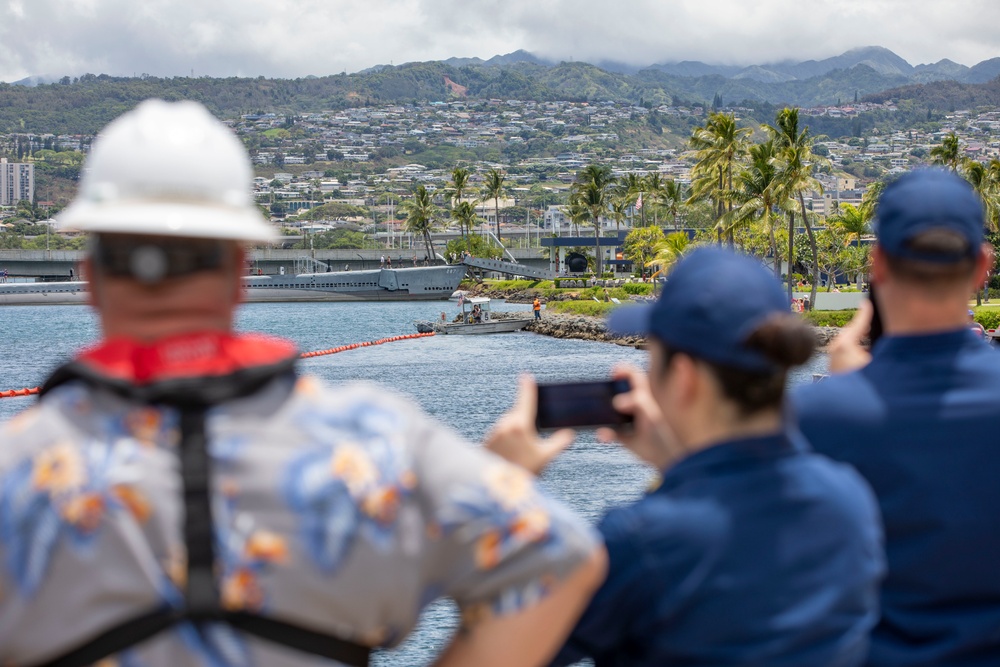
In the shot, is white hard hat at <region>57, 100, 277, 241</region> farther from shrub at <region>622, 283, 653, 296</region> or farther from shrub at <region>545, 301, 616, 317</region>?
shrub at <region>622, 283, 653, 296</region>

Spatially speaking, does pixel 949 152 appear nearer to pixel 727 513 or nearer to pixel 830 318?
pixel 830 318

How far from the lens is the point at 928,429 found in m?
2.57

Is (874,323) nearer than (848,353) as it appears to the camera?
No

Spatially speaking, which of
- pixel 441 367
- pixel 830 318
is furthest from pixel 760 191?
pixel 441 367

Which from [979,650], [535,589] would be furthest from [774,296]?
[979,650]

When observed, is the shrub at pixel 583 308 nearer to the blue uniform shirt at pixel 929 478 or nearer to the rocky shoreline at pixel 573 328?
the rocky shoreline at pixel 573 328

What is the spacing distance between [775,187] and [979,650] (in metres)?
58.7

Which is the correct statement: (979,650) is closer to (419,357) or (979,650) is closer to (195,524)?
(195,524)

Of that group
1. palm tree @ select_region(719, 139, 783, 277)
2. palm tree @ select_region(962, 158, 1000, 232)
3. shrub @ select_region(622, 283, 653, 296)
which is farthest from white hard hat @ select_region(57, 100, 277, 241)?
shrub @ select_region(622, 283, 653, 296)

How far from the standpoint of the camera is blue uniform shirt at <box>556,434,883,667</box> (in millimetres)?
2090

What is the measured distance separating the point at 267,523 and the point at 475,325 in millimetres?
69003

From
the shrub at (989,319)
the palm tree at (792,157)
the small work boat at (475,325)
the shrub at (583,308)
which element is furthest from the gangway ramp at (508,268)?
the shrub at (989,319)

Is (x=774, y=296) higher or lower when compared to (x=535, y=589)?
higher

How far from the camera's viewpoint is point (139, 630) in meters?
1.61
